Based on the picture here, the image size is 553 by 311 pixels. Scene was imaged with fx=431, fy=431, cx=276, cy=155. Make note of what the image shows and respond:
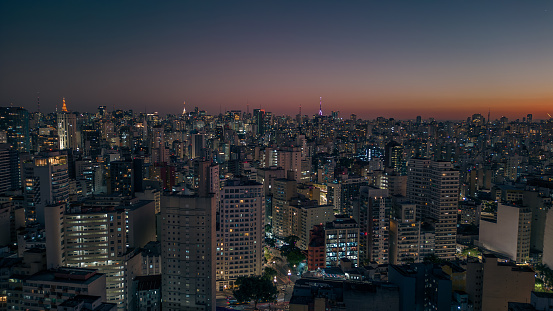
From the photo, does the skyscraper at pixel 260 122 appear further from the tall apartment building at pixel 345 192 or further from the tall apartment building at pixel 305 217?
the tall apartment building at pixel 305 217

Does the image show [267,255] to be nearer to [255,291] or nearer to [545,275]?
[255,291]

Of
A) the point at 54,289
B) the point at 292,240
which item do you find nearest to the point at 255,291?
the point at 54,289

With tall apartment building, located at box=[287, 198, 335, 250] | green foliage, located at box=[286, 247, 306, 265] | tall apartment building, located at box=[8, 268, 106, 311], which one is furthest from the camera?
tall apartment building, located at box=[287, 198, 335, 250]

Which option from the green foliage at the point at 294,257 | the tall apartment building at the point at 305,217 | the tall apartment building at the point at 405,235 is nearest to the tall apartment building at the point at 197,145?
the tall apartment building at the point at 305,217

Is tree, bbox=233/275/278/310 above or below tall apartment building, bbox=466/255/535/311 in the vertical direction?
below

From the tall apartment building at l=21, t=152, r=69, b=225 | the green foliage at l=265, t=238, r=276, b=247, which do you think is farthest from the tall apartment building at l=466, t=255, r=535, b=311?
the tall apartment building at l=21, t=152, r=69, b=225

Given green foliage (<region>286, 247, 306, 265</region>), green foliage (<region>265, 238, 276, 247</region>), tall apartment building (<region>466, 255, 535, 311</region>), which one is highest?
tall apartment building (<region>466, 255, 535, 311</region>)

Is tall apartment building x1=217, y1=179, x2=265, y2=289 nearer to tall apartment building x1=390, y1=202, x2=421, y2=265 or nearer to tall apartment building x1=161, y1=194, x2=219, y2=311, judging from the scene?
tall apartment building x1=161, y1=194, x2=219, y2=311
